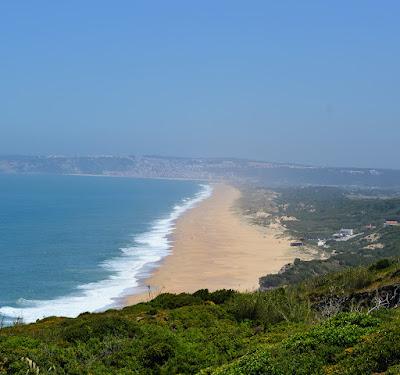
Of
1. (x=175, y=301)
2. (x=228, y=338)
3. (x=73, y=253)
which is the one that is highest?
(x=228, y=338)

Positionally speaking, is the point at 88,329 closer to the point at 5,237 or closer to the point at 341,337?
the point at 341,337

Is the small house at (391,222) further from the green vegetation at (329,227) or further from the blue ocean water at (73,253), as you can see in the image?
the blue ocean water at (73,253)

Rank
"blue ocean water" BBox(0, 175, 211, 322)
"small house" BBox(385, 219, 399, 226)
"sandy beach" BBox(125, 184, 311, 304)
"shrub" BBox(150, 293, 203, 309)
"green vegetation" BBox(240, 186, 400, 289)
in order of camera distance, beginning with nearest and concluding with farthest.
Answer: "shrub" BBox(150, 293, 203, 309)
"blue ocean water" BBox(0, 175, 211, 322)
"sandy beach" BBox(125, 184, 311, 304)
"green vegetation" BBox(240, 186, 400, 289)
"small house" BBox(385, 219, 399, 226)

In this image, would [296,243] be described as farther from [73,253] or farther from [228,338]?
[228,338]

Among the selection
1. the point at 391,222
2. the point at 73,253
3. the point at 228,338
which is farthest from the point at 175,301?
the point at 391,222

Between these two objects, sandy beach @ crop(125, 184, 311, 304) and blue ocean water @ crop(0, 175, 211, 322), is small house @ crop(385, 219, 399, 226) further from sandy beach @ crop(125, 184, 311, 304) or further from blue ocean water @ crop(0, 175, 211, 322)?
blue ocean water @ crop(0, 175, 211, 322)

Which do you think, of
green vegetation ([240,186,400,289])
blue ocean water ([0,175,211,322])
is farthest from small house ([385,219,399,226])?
blue ocean water ([0,175,211,322])
